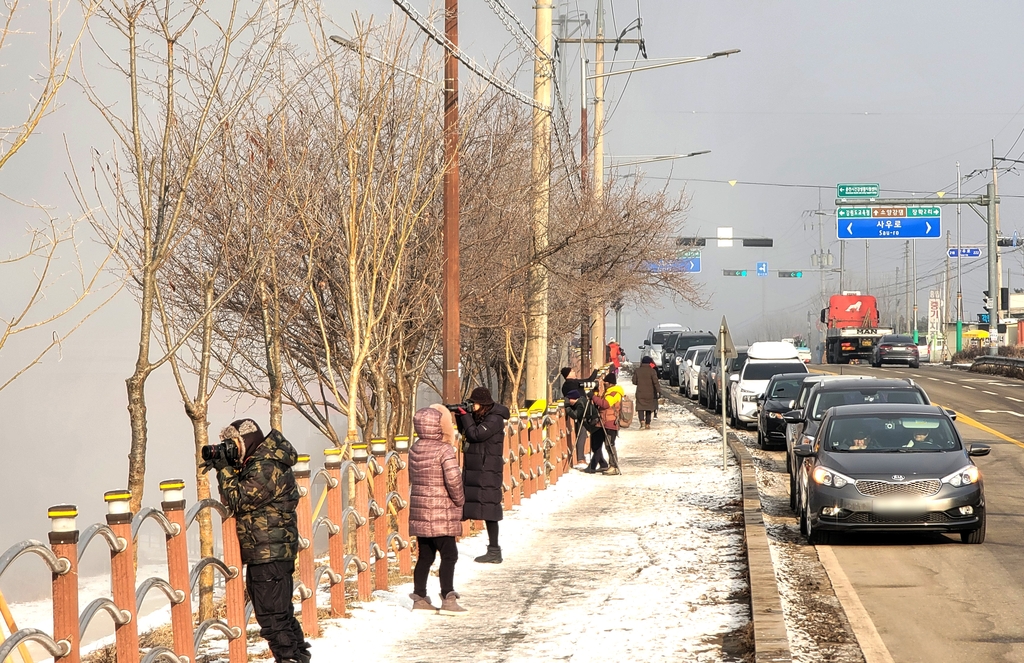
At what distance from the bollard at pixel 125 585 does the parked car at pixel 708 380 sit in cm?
3141

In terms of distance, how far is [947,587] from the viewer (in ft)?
36.1

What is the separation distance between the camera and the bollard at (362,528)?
10.3 meters

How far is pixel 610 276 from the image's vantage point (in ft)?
100

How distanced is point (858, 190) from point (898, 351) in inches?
359

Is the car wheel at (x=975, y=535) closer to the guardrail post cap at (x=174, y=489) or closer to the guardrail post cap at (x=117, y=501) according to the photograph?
the guardrail post cap at (x=174, y=489)

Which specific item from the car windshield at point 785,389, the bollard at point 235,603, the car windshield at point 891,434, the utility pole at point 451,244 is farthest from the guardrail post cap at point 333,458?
the car windshield at point 785,389

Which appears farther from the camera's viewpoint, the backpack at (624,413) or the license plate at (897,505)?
the backpack at (624,413)

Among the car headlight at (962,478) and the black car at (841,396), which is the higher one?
the black car at (841,396)

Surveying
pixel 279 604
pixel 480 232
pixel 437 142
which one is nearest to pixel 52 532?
pixel 279 604

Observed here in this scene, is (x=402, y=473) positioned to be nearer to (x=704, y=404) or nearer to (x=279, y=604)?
(x=279, y=604)

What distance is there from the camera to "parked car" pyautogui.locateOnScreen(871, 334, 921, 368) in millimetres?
65562

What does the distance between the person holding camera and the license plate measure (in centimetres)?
730

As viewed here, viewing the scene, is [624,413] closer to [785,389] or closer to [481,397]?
[785,389]

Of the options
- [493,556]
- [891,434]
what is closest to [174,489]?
[493,556]
